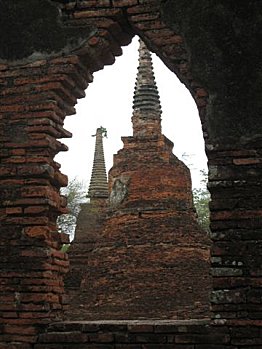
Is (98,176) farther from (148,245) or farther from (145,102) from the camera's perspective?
(148,245)

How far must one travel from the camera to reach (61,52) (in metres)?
6.06

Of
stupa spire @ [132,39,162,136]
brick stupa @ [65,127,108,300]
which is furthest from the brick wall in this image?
stupa spire @ [132,39,162,136]

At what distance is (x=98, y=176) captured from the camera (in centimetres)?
2448

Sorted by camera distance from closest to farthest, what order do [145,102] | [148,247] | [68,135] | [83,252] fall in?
[68,135]
[148,247]
[145,102]
[83,252]

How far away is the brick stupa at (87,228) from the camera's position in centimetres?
1747

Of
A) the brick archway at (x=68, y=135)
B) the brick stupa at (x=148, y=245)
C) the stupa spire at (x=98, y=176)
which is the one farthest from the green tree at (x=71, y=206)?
the brick archway at (x=68, y=135)

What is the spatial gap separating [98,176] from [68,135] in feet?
59.9

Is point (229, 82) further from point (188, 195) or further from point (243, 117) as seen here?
point (188, 195)

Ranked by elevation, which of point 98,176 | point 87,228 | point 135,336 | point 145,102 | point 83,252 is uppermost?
point 145,102

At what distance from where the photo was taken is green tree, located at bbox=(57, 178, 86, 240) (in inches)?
1232

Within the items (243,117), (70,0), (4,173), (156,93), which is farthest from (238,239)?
(156,93)

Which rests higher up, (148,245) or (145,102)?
(145,102)

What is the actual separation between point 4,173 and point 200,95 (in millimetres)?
2001

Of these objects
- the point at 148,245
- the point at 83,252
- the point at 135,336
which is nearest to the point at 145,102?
the point at 148,245
